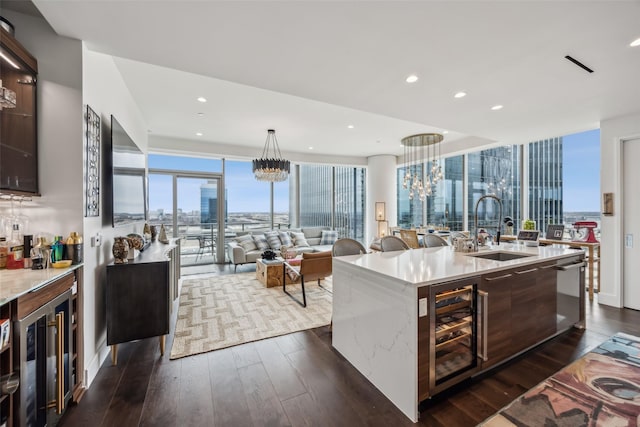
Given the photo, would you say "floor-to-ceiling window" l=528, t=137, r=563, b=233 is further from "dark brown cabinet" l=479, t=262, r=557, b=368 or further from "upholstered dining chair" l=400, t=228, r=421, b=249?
"dark brown cabinet" l=479, t=262, r=557, b=368

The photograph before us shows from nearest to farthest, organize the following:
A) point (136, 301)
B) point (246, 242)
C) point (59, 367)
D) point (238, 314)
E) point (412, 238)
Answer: point (59, 367) < point (136, 301) < point (238, 314) < point (412, 238) < point (246, 242)

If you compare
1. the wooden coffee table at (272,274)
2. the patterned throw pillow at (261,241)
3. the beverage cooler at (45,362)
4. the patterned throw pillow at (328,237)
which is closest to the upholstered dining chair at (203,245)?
the patterned throw pillow at (261,241)

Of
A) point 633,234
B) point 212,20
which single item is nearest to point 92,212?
point 212,20

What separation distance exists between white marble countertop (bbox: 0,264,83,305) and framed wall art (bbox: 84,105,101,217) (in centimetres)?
53

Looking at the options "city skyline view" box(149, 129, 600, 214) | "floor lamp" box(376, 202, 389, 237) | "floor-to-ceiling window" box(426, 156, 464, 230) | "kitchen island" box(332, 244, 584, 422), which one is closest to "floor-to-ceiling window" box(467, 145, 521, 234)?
"floor-to-ceiling window" box(426, 156, 464, 230)

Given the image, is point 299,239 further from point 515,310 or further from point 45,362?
point 45,362

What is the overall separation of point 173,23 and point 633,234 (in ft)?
19.9

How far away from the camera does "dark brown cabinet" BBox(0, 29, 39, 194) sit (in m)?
1.70

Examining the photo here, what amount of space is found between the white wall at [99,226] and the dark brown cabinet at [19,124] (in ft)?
1.02

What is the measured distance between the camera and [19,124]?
1852 mm

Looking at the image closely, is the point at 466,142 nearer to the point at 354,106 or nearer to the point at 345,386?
the point at 354,106

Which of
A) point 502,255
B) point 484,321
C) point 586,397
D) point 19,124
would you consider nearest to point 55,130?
point 19,124

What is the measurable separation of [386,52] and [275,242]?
5259mm

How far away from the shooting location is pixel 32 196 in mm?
1907
